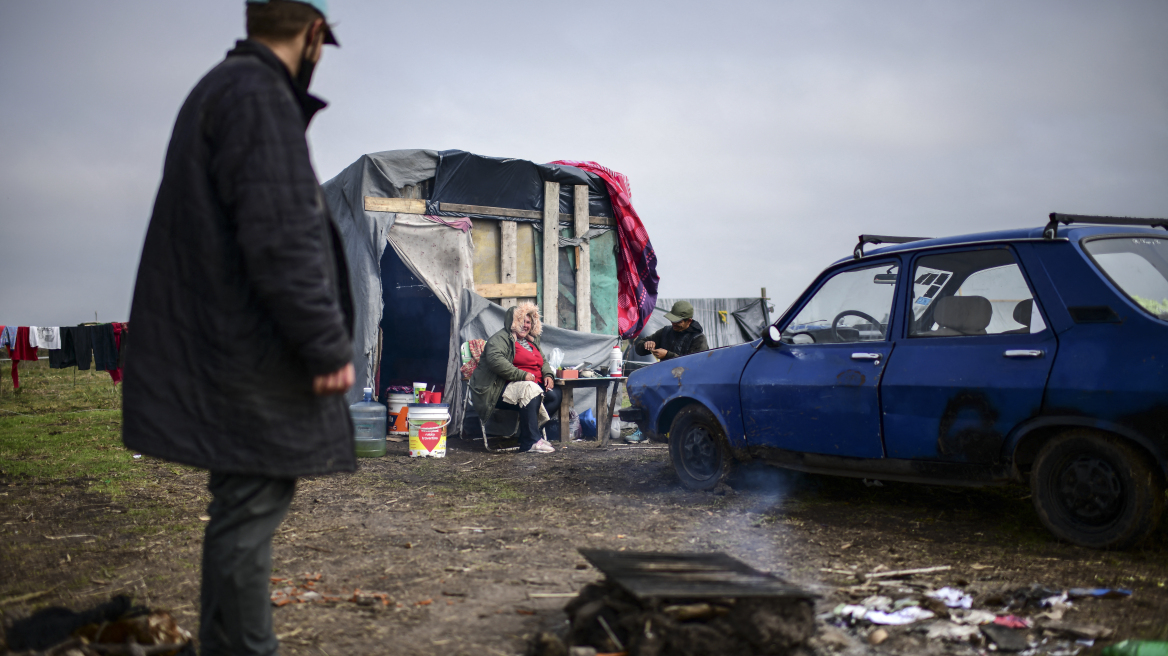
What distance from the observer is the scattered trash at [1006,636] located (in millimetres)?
2738

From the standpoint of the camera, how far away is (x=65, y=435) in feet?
33.9

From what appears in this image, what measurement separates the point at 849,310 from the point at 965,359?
98 centimetres

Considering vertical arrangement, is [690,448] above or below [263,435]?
below

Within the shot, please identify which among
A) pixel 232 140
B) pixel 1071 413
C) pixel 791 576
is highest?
pixel 232 140

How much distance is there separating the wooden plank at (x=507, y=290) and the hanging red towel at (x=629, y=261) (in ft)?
5.00

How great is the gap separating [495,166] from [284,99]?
8433 millimetres

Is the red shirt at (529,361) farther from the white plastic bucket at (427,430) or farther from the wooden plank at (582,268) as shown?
the wooden plank at (582,268)

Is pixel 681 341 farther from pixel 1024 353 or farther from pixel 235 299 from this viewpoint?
pixel 235 299

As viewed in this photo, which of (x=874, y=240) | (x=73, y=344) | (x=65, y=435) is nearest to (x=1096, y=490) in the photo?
(x=874, y=240)

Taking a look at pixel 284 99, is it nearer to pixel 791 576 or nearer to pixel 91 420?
pixel 791 576

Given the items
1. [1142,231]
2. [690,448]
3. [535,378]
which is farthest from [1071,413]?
[535,378]

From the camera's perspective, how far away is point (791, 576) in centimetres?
368

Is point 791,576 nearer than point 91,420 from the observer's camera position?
Yes

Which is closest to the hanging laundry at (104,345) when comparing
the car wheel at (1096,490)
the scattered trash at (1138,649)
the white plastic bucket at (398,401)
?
the white plastic bucket at (398,401)
